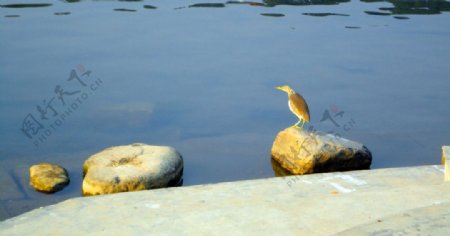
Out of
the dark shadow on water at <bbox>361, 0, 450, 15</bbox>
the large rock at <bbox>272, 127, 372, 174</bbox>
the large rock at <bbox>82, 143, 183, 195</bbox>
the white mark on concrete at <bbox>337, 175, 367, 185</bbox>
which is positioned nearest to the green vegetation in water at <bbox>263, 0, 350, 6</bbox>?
the dark shadow on water at <bbox>361, 0, 450, 15</bbox>

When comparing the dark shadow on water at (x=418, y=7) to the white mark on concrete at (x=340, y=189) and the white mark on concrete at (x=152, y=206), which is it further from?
the white mark on concrete at (x=152, y=206)

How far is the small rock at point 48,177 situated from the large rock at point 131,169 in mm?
252

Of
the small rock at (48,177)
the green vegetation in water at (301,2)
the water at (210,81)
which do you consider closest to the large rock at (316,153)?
the water at (210,81)

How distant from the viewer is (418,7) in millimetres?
17234

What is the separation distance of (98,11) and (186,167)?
8.36 m

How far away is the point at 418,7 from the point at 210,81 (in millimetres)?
8118

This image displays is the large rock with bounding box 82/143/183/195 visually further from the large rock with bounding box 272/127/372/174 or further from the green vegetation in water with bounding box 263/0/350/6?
the green vegetation in water with bounding box 263/0/350/6

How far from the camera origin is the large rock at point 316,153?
7805 millimetres

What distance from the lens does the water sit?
863 centimetres

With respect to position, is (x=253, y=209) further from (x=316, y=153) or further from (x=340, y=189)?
(x=316, y=153)

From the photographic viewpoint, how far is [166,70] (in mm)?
11562

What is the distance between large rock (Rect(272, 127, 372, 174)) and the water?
35 cm

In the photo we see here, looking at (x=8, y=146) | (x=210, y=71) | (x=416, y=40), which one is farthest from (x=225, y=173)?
(x=416, y=40)

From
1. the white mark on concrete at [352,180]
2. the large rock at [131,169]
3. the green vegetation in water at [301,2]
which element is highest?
the green vegetation in water at [301,2]
